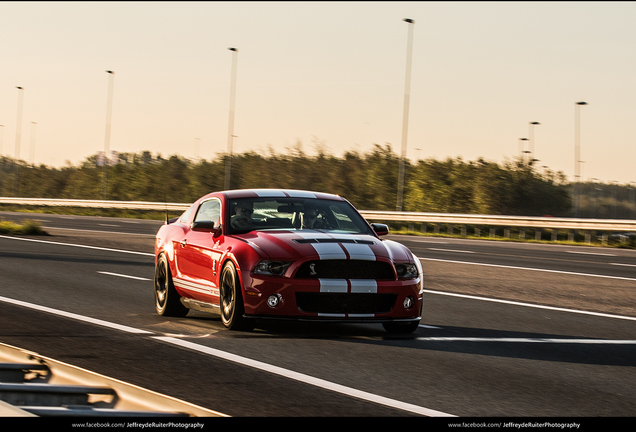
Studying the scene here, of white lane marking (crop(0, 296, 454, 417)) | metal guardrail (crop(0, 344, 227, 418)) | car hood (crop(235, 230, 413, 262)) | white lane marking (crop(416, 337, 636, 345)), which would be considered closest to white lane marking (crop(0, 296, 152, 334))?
white lane marking (crop(0, 296, 454, 417))

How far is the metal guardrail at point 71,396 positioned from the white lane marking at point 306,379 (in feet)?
4.76

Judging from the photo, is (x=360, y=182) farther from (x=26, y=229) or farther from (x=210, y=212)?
(x=210, y=212)

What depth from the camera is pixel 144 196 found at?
83.6m

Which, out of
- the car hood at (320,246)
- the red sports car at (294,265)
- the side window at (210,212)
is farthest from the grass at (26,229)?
the car hood at (320,246)

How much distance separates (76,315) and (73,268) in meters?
6.36

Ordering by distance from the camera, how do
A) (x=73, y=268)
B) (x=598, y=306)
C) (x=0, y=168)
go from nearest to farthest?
(x=598, y=306) → (x=73, y=268) → (x=0, y=168)

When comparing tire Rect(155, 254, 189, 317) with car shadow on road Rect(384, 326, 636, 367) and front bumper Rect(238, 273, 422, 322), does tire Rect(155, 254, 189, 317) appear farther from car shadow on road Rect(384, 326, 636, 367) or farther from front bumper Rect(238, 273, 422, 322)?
car shadow on road Rect(384, 326, 636, 367)

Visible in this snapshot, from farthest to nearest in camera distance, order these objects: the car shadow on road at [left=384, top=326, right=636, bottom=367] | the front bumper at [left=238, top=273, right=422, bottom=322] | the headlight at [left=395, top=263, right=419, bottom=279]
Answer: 1. the headlight at [left=395, top=263, right=419, bottom=279]
2. the front bumper at [left=238, top=273, right=422, bottom=322]
3. the car shadow on road at [left=384, top=326, right=636, bottom=367]

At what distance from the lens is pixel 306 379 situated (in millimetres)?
6352

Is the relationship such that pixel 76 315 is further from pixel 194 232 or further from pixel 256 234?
pixel 256 234

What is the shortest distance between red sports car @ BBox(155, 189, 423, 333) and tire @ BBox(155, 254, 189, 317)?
0.62 ft

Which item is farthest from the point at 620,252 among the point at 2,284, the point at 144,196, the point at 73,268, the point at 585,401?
the point at 144,196

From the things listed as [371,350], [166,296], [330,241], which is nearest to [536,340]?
[371,350]

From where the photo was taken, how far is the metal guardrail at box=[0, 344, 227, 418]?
167 inches
